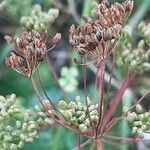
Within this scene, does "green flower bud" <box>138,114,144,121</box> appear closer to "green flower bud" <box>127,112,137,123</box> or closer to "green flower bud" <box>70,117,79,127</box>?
"green flower bud" <box>127,112,137,123</box>

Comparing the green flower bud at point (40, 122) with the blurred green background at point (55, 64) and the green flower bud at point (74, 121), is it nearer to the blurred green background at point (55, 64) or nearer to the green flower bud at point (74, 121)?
the green flower bud at point (74, 121)

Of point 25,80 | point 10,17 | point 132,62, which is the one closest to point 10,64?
point 132,62

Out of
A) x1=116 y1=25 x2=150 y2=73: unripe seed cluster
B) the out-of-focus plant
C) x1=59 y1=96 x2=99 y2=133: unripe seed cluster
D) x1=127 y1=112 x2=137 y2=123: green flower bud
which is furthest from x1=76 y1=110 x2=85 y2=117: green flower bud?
the out-of-focus plant

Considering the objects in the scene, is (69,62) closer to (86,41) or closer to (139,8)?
(139,8)

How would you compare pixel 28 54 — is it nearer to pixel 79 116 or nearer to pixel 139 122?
pixel 79 116

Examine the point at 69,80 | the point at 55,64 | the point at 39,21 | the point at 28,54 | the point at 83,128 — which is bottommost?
the point at 83,128

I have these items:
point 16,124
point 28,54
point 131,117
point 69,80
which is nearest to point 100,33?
point 28,54

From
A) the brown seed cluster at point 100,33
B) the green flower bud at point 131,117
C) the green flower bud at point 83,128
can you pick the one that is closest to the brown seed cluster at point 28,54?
the brown seed cluster at point 100,33
